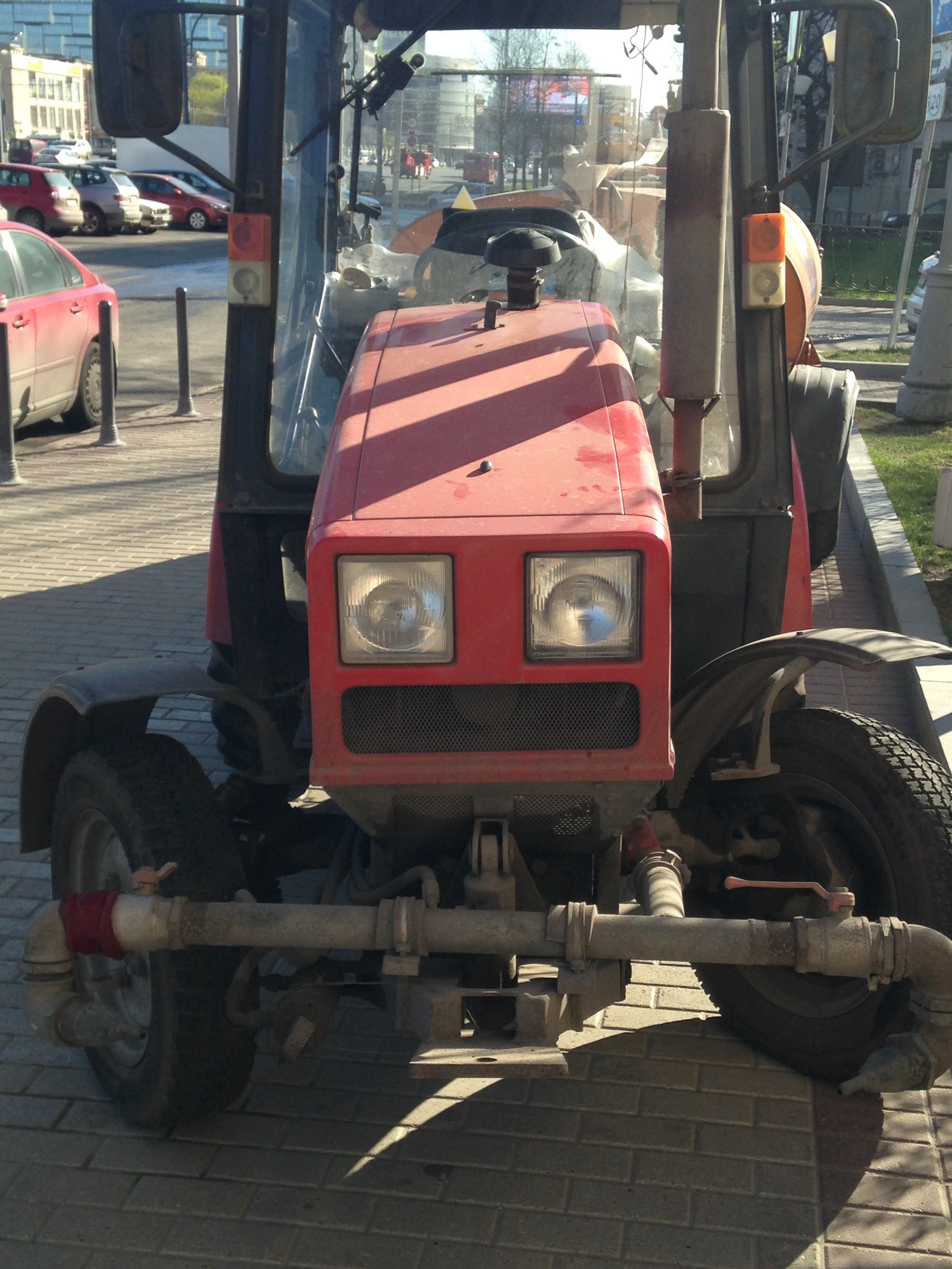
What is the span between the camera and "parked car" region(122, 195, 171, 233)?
3741 centimetres

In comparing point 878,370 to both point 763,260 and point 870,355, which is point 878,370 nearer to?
point 870,355

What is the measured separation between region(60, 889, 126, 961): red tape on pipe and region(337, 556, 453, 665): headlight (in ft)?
2.46

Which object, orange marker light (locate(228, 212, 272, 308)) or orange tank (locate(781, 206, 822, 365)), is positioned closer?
orange marker light (locate(228, 212, 272, 308))

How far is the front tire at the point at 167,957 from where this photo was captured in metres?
3.16

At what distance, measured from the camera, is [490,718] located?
2.84 meters

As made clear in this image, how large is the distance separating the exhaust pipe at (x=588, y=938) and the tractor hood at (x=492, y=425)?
0.80m

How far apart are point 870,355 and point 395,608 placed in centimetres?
1629

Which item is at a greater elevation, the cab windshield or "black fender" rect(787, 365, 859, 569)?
the cab windshield

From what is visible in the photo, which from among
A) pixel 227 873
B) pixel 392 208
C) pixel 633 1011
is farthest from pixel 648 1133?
pixel 392 208

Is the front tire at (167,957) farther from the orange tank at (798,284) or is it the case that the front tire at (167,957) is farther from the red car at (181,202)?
the red car at (181,202)

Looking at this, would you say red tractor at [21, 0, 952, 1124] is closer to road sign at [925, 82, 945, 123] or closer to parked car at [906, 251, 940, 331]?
road sign at [925, 82, 945, 123]

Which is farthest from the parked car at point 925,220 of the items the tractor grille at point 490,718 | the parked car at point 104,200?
the tractor grille at point 490,718

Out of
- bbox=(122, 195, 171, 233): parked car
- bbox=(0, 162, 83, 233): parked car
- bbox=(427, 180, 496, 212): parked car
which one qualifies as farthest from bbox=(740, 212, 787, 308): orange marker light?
bbox=(122, 195, 171, 233): parked car

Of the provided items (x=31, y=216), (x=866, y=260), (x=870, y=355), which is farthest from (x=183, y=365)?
(x=31, y=216)
